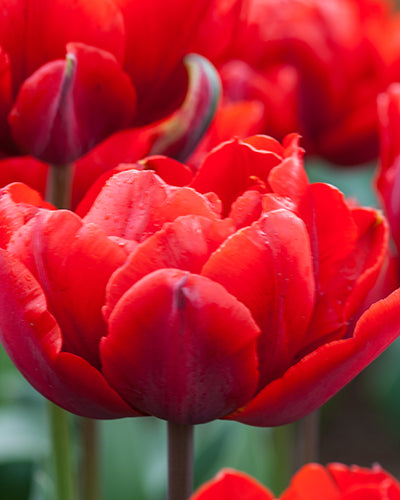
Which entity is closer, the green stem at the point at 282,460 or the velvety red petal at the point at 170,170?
the velvety red petal at the point at 170,170

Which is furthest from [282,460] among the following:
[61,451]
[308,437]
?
[61,451]

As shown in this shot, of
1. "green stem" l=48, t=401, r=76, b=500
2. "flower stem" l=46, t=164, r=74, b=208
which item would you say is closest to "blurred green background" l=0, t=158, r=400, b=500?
"green stem" l=48, t=401, r=76, b=500

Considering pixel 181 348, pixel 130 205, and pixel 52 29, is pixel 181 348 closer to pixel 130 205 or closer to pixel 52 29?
pixel 130 205

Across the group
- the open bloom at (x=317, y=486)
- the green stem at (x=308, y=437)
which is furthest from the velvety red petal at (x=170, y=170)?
the green stem at (x=308, y=437)

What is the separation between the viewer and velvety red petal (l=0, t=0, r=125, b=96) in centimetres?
39

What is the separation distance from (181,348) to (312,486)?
0.21 feet

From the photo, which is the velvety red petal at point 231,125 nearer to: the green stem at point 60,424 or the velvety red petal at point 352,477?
the green stem at point 60,424

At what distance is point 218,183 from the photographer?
0.35 meters

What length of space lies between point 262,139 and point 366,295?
7cm

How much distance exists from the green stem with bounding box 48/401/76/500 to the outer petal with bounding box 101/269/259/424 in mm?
146

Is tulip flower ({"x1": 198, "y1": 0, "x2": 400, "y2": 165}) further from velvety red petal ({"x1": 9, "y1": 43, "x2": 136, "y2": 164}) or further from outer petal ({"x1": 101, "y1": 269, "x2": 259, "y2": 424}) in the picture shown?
outer petal ({"x1": 101, "y1": 269, "x2": 259, "y2": 424})

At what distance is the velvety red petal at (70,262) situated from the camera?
0.31 metres

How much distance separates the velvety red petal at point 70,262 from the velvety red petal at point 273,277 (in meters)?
0.04

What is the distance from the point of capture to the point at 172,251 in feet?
0.98
